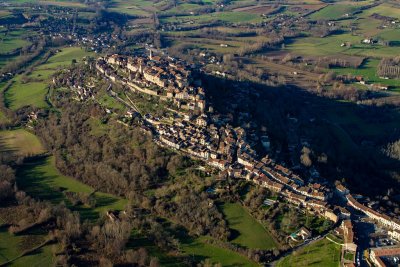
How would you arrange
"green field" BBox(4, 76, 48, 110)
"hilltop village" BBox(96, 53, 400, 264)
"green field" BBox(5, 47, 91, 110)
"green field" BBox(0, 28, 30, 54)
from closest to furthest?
"hilltop village" BBox(96, 53, 400, 264) < "green field" BBox(4, 76, 48, 110) < "green field" BBox(5, 47, 91, 110) < "green field" BBox(0, 28, 30, 54)

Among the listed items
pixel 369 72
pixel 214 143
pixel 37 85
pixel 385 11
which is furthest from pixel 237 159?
pixel 385 11

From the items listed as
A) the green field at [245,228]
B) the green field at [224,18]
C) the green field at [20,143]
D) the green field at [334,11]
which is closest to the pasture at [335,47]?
the green field at [334,11]

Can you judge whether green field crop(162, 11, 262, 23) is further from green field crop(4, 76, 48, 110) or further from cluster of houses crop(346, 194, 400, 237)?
cluster of houses crop(346, 194, 400, 237)

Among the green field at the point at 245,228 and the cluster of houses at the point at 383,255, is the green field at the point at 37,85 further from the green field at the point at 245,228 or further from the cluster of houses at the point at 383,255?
the cluster of houses at the point at 383,255

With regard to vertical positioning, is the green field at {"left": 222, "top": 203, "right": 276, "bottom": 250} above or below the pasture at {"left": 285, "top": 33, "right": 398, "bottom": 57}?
below

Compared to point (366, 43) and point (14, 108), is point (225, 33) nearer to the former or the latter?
point (366, 43)

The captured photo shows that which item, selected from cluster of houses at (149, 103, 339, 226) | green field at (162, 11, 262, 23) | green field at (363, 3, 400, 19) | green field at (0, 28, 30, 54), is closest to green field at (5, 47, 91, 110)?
green field at (0, 28, 30, 54)
